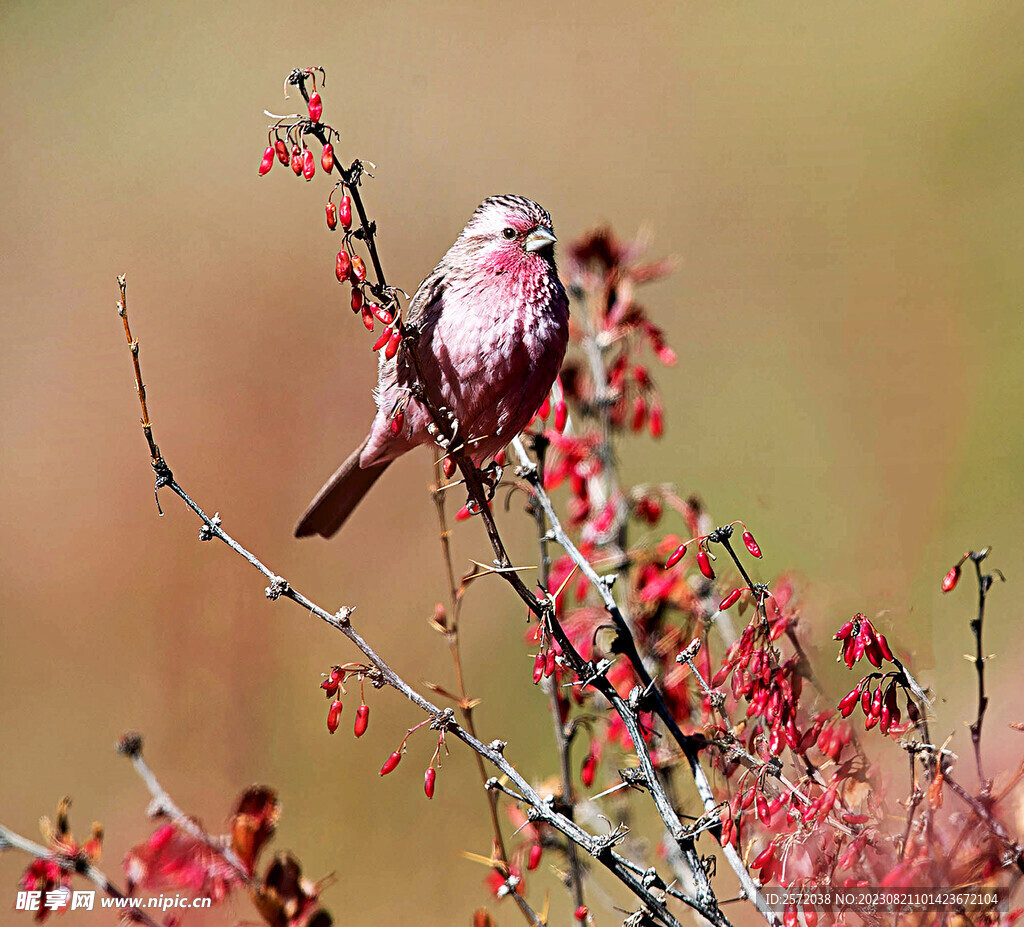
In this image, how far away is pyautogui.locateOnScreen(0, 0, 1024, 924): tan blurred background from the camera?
6113mm

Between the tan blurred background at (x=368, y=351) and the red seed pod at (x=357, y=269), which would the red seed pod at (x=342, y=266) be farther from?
the tan blurred background at (x=368, y=351)

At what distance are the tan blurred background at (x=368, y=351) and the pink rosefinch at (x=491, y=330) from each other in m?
1.15

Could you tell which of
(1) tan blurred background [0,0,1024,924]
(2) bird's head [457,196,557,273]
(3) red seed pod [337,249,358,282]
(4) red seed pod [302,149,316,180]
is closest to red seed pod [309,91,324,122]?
(4) red seed pod [302,149,316,180]

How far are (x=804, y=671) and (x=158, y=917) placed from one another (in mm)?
1724

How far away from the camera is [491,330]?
333cm

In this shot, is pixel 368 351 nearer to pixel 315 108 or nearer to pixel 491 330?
pixel 491 330

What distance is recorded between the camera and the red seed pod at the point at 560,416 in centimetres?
353

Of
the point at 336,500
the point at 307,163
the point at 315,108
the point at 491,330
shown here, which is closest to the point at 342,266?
the point at 307,163

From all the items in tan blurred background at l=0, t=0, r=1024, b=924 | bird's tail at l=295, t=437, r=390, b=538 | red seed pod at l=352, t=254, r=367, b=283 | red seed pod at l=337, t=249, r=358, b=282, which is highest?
tan blurred background at l=0, t=0, r=1024, b=924

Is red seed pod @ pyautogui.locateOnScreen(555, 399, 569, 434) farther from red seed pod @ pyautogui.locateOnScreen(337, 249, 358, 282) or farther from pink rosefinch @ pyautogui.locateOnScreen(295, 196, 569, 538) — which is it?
red seed pod @ pyautogui.locateOnScreen(337, 249, 358, 282)

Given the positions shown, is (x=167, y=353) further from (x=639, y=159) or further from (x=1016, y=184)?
(x=1016, y=184)

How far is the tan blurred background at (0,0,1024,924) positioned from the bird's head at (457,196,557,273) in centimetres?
152

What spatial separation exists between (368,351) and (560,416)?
5.36 meters

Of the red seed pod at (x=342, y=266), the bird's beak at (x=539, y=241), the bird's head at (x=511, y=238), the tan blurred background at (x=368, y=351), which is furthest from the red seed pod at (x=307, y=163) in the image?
the tan blurred background at (x=368, y=351)
